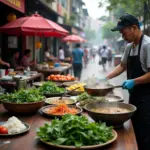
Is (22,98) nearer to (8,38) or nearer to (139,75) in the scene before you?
(139,75)

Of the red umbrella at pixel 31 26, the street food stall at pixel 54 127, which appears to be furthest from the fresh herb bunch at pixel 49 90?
the red umbrella at pixel 31 26

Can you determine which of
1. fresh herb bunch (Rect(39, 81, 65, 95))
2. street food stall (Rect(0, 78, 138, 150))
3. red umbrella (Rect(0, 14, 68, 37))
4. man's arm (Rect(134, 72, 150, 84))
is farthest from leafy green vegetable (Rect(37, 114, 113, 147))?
red umbrella (Rect(0, 14, 68, 37))

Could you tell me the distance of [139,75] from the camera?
360 centimetres

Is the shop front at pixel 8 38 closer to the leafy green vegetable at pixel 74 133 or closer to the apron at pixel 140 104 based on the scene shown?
the apron at pixel 140 104

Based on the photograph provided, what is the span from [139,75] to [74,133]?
1.73 metres

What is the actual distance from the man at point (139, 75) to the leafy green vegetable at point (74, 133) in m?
1.19

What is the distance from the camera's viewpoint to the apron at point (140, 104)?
3400 mm

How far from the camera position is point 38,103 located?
3205mm

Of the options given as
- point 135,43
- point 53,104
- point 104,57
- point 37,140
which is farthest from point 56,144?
point 104,57

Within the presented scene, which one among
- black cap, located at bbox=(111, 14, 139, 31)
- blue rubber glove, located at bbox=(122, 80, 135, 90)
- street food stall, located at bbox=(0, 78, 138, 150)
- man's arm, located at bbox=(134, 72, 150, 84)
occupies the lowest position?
street food stall, located at bbox=(0, 78, 138, 150)

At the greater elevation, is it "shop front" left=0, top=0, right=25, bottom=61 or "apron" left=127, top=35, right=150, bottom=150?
"shop front" left=0, top=0, right=25, bottom=61

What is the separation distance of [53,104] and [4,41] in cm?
778

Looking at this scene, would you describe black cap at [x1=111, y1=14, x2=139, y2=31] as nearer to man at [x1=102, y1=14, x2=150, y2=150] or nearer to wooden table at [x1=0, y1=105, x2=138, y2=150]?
man at [x1=102, y1=14, x2=150, y2=150]

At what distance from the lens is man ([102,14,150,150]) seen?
11.1ft
